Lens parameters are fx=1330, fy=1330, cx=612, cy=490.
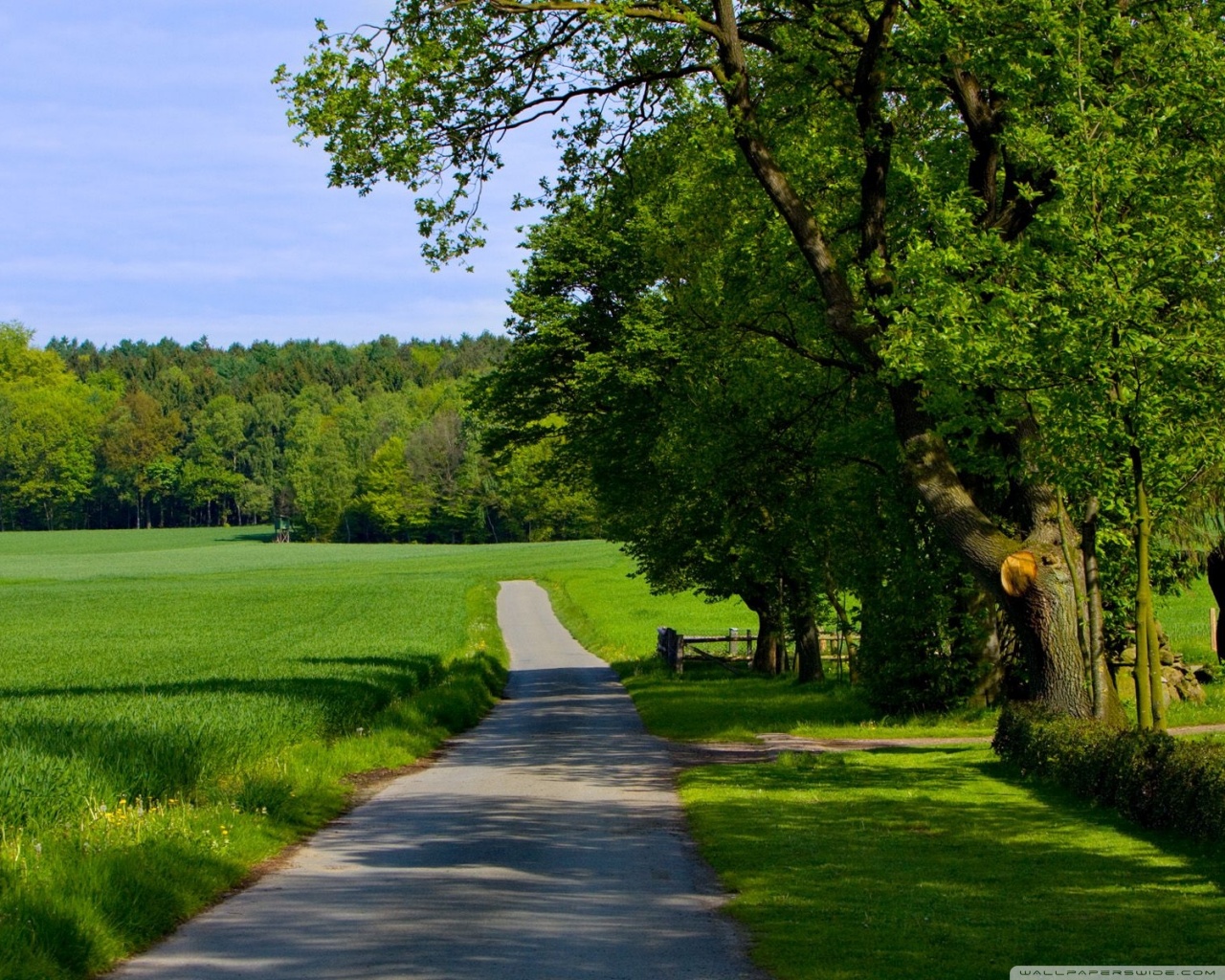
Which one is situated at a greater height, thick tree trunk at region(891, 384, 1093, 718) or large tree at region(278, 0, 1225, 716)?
large tree at region(278, 0, 1225, 716)

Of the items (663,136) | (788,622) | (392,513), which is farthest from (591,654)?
(392,513)

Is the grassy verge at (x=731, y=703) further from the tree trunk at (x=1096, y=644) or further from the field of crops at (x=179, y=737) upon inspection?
the tree trunk at (x=1096, y=644)

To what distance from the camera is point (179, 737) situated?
15750mm

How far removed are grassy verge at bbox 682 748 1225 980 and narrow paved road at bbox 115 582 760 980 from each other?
1.58 feet

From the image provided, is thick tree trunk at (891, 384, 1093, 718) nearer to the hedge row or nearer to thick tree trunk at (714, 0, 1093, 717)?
thick tree trunk at (714, 0, 1093, 717)

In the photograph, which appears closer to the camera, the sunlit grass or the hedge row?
the hedge row

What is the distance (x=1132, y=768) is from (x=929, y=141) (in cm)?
1155

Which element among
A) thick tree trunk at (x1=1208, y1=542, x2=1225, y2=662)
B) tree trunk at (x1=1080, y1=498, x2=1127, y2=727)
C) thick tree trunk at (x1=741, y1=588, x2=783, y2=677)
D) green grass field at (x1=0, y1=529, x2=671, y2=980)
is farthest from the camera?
thick tree trunk at (x1=741, y1=588, x2=783, y2=677)

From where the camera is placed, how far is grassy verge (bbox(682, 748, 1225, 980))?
8.23 metres

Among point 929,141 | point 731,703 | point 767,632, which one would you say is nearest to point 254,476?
point 767,632

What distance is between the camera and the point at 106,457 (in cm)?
18175

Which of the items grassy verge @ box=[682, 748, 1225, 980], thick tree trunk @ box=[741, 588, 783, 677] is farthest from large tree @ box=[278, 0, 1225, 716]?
thick tree trunk @ box=[741, 588, 783, 677]

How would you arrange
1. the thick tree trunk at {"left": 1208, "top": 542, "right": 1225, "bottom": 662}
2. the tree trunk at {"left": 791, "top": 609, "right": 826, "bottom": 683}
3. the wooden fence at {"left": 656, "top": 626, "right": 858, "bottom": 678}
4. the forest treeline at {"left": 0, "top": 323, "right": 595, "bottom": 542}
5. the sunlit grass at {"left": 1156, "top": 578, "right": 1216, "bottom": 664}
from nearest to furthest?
the thick tree trunk at {"left": 1208, "top": 542, "right": 1225, "bottom": 662} → the tree trunk at {"left": 791, "top": 609, "right": 826, "bottom": 683} → the sunlit grass at {"left": 1156, "top": 578, "right": 1216, "bottom": 664} → the wooden fence at {"left": 656, "top": 626, "right": 858, "bottom": 678} → the forest treeline at {"left": 0, "top": 323, "right": 595, "bottom": 542}

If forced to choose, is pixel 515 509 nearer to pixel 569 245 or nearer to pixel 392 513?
pixel 392 513
